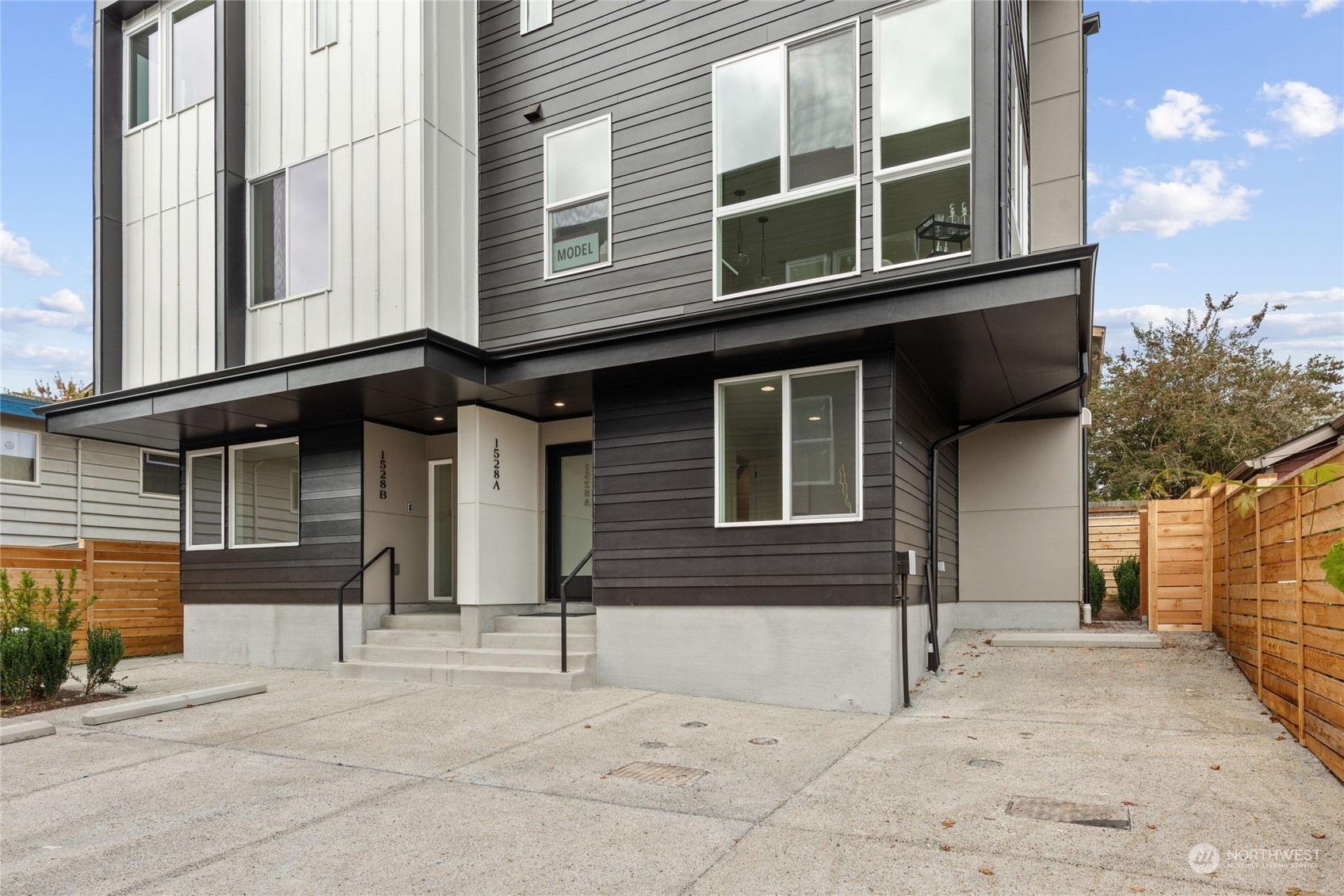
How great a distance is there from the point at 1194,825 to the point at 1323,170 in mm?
38211

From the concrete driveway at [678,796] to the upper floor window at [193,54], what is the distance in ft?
24.5

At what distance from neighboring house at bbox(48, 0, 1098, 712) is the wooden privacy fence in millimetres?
1021

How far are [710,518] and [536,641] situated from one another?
2296mm

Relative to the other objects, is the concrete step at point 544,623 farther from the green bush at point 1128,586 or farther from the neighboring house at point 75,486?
the green bush at point 1128,586

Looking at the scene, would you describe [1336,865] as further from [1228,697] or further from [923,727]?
[1228,697]

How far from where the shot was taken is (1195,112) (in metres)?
39.4

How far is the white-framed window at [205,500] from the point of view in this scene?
36.9 ft

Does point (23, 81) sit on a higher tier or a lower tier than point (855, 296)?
higher

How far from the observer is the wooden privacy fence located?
10.8m

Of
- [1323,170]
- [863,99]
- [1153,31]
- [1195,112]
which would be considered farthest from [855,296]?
[1195,112]

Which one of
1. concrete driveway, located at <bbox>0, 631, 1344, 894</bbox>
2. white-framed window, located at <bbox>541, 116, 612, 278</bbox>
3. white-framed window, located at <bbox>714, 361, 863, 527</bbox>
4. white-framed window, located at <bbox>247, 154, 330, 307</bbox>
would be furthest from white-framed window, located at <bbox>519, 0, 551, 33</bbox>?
concrete driveway, located at <bbox>0, 631, 1344, 894</bbox>

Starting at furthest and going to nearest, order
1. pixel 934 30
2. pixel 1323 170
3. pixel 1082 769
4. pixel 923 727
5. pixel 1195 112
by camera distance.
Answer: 1. pixel 1195 112
2. pixel 1323 170
3. pixel 934 30
4. pixel 923 727
5. pixel 1082 769

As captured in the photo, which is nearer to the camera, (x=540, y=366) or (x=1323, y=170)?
(x=540, y=366)

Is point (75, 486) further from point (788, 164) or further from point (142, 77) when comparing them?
point (788, 164)
